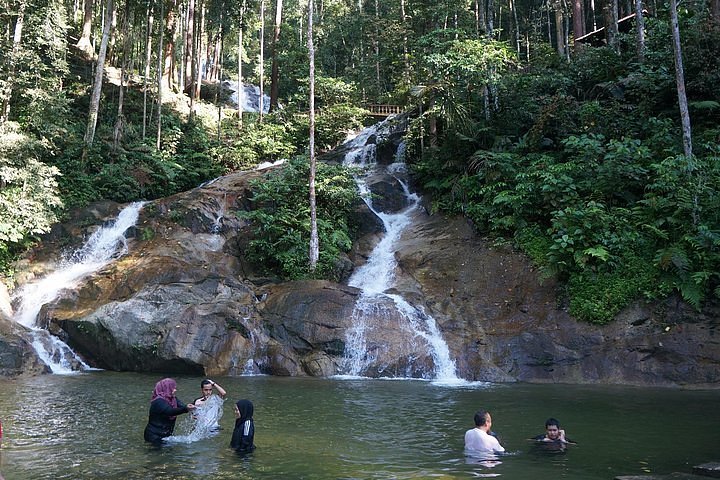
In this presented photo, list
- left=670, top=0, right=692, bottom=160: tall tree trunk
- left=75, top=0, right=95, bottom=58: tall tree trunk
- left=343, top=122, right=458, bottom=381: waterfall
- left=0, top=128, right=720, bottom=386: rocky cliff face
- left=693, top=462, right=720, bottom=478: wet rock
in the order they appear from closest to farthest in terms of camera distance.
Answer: left=693, top=462, right=720, bottom=478: wet rock < left=0, top=128, right=720, bottom=386: rocky cliff face < left=343, top=122, right=458, bottom=381: waterfall < left=670, top=0, right=692, bottom=160: tall tree trunk < left=75, top=0, right=95, bottom=58: tall tree trunk

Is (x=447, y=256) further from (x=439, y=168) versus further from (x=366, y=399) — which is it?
(x=366, y=399)

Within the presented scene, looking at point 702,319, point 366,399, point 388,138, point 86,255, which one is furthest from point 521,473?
point 388,138

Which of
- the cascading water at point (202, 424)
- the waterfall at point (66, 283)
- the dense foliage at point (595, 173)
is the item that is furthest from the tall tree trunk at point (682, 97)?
the waterfall at point (66, 283)

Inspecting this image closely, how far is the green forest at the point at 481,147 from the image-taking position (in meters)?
15.8

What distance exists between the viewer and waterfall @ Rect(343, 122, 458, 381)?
51.0 ft

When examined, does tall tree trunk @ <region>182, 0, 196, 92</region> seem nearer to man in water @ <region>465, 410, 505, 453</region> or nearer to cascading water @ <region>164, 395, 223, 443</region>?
cascading water @ <region>164, 395, 223, 443</region>

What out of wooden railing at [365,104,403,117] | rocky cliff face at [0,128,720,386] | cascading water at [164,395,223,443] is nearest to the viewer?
A: cascading water at [164,395,223,443]

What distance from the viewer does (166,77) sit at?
38.9m

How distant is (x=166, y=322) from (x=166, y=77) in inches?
1087

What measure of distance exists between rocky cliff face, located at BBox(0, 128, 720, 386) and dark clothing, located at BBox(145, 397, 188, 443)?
705 cm

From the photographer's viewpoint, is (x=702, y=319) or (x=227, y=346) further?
(x=227, y=346)

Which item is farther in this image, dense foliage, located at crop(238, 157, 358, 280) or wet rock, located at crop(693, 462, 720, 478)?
dense foliage, located at crop(238, 157, 358, 280)

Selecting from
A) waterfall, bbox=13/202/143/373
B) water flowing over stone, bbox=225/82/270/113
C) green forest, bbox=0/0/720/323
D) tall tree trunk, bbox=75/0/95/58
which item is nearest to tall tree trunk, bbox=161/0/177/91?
green forest, bbox=0/0/720/323

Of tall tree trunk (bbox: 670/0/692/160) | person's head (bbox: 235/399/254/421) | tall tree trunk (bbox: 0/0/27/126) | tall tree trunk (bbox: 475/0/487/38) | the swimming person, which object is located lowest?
the swimming person
